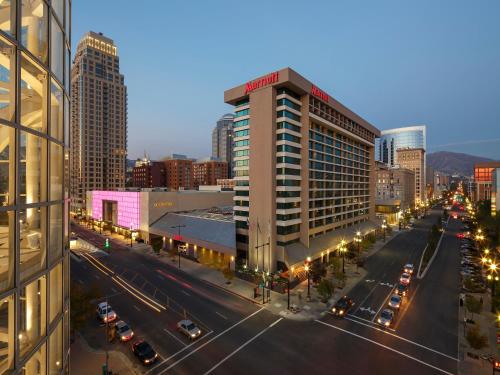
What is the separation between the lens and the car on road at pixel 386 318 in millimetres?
31263

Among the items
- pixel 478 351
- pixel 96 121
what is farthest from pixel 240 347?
pixel 96 121

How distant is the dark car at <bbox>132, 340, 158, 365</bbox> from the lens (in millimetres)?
24812

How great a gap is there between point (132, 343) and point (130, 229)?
5444 centimetres

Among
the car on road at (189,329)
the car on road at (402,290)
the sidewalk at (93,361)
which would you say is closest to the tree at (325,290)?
the car on road at (402,290)

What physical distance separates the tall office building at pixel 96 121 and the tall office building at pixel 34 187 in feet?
445

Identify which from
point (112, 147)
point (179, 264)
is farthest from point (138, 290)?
point (112, 147)

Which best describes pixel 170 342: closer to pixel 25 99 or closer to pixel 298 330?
pixel 298 330

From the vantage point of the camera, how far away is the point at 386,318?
104ft

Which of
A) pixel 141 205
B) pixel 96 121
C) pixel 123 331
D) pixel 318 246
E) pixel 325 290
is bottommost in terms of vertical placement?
pixel 123 331

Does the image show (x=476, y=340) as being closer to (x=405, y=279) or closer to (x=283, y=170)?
(x=405, y=279)

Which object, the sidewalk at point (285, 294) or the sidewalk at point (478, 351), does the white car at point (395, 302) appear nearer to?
the sidewalk at point (478, 351)

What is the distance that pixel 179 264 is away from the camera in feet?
177

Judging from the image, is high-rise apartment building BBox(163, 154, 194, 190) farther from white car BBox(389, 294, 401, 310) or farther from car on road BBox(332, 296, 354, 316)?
white car BBox(389, 294, 401, 310)

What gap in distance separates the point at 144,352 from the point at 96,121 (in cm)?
13895
